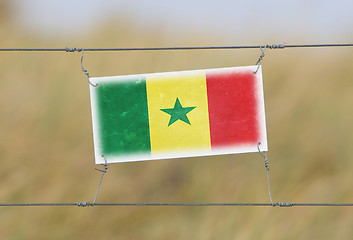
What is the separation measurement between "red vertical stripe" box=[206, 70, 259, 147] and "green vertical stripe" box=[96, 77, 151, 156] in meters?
0.33

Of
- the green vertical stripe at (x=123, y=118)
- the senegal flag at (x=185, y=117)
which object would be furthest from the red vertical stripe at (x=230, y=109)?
the green vertical stripe at (x=123, y=118)

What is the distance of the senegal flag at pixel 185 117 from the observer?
186 inches

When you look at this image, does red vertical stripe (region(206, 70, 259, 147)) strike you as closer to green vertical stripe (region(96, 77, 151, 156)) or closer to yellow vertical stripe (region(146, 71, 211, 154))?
yellow vertical stripe (region(146, 71, 211, 154))

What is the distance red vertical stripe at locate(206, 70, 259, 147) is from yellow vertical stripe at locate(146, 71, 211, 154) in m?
0.03

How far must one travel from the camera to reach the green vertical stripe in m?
4.74

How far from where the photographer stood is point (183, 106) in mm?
4738

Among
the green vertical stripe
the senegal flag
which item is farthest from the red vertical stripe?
the green vertical stripe

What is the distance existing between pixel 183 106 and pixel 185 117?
0.06m

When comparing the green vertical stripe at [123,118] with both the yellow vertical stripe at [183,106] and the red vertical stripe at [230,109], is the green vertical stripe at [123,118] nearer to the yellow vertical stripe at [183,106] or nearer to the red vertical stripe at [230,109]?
the yellow vertical stripe at [183,106]

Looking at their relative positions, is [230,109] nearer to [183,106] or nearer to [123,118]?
[183,106]

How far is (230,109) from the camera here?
4.75 meters

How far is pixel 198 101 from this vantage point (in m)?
4.75

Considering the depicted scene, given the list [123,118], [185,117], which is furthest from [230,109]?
[123,118]

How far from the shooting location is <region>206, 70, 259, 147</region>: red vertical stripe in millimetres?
4730
